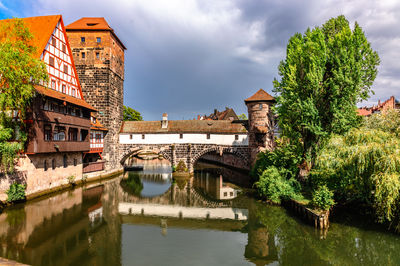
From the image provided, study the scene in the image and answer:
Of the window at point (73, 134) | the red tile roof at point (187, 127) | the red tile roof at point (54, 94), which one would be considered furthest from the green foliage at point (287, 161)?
the window at point (73, 134)

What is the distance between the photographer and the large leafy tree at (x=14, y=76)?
46.8 feet

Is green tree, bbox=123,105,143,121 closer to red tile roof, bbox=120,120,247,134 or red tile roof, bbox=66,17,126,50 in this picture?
red tile roof, bbox=120,120,247,134

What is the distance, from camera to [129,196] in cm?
2150

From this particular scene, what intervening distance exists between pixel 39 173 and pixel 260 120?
73.7 feet

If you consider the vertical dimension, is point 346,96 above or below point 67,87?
below

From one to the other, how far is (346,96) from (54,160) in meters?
23.9

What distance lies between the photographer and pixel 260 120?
2834cm

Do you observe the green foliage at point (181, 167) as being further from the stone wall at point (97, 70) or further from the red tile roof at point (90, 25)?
the red tile roof at point (90, 25)

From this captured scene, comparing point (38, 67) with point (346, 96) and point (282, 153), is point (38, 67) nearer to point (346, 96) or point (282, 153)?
point (282, 153)

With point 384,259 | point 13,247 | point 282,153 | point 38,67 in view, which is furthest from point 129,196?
point 384,259

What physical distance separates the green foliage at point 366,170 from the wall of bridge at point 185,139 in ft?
49.5

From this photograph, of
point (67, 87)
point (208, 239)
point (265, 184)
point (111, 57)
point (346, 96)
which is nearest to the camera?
point (208, 239)

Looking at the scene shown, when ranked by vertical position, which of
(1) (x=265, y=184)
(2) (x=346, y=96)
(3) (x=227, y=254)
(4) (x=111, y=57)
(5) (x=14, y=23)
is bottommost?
(3) (x=227, y=254)

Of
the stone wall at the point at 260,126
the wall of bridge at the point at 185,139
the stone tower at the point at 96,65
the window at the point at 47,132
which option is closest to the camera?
the window at the point at 47,132
